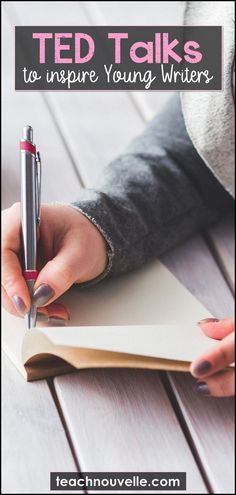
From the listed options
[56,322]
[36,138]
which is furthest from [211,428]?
[36,138]

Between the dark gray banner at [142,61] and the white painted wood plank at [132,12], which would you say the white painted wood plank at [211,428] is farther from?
the white painted wood plank at [132,12]

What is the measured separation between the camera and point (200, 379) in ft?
1.38

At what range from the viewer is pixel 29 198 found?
0.34 m

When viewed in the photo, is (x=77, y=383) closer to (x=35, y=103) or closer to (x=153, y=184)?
(x=153, y=184)

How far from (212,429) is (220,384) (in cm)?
3

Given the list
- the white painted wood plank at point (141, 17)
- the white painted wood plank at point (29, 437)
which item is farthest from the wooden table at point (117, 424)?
the white painted wood plank at point (141, 17)

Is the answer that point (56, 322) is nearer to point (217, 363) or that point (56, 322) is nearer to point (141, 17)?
point (217, 363)

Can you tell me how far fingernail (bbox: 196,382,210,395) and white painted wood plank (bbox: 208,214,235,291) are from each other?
4.7 inches

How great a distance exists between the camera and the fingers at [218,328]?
38 centimetres

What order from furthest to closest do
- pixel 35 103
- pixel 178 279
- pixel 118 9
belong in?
pixel 118 9, pixel 35 103, pixel 178 279

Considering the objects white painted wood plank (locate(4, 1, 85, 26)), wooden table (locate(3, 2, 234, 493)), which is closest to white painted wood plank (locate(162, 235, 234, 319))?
wooden table (locate(3, 2, 234, 493))

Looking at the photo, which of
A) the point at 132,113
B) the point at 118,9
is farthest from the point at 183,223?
Result: the point at 118,9

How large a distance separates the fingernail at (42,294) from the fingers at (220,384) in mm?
91

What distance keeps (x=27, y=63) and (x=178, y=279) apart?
7.0 inches
